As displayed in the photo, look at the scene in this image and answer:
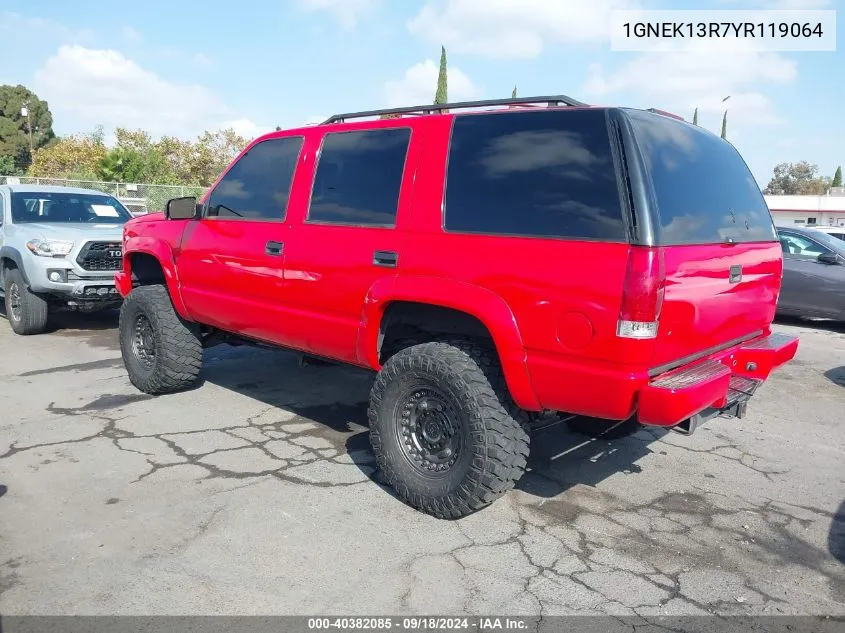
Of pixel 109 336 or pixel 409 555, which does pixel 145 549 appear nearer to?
A: pixel 409 555

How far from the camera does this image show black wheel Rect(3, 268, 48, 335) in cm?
815

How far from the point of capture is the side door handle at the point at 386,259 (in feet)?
12.2

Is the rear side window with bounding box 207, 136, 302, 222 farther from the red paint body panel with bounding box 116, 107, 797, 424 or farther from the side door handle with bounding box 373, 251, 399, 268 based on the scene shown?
the side door handle with bounding box 373, 251, 399, 268

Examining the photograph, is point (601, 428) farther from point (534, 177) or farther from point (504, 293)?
point (534, 177)

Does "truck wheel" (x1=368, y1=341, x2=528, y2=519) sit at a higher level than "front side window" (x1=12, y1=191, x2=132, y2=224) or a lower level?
lower

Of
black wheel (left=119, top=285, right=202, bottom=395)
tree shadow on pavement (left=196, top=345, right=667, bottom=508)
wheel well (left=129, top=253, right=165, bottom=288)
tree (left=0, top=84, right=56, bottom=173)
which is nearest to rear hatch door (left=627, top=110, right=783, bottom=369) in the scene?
tree shadow on pavement (left=196, top=345, right=667, bottom=508)

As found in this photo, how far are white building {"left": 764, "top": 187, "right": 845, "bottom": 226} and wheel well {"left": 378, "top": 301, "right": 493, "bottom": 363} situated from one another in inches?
1873

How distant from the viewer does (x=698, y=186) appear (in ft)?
11.5

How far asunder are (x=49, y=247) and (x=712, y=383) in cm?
751

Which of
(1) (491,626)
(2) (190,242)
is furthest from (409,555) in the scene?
(2) (190,242)

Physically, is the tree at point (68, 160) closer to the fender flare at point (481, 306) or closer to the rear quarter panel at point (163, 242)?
the rear quarter panel at point (163, 242)

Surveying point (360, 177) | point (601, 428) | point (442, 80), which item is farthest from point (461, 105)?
point (442, 80)

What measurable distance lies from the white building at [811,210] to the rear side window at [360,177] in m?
47.5


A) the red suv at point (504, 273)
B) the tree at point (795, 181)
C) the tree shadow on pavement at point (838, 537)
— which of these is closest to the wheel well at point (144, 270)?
the red suv at point (504, 273)
